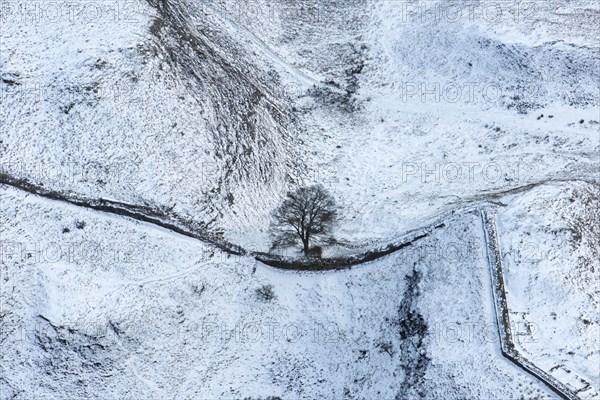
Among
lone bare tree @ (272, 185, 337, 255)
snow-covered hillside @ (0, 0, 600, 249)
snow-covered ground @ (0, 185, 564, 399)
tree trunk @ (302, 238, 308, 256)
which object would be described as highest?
snow-covered hillside @ (0, 0, 600, 249)

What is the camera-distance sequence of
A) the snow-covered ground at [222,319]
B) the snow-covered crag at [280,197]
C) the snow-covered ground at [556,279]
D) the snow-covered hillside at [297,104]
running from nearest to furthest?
the snow-covered ground at [556,279], the snow-covered ground at [222,319], the snow-covered crag at [280,197], the snow-covered hillside at [297,104]

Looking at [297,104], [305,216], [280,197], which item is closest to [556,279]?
[305,216]

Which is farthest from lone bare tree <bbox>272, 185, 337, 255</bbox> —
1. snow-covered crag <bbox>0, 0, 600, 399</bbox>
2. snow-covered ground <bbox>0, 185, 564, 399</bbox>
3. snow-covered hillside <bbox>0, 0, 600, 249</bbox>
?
snow-covered ground <bbox>0, 185, 564, 399</bbox>

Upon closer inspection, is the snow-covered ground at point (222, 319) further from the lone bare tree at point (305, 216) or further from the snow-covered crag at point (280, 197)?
the lone bare tree at point (305, 216)

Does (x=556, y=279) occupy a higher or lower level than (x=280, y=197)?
lower

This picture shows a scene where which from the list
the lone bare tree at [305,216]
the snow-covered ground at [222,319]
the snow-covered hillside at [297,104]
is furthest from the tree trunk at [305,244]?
the snow-covered hillside at [297,104]

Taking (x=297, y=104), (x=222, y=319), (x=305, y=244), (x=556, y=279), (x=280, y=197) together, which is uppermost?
(x=297, y=104)

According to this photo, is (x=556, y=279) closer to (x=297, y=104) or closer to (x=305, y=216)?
(x=305, y=216)

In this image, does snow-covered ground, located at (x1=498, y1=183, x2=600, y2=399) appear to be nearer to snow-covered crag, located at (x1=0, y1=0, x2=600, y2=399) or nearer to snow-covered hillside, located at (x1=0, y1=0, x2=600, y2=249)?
snow-covered crag, located at (x1=0, y1=0, x2=600, y2=399)
